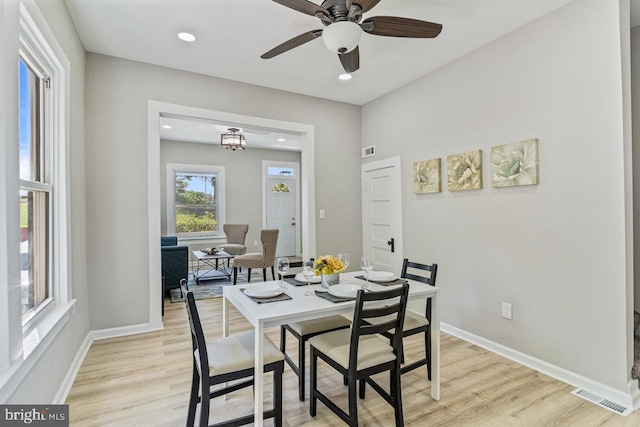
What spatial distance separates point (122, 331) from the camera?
131 inches

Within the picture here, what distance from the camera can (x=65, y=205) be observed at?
2.43m

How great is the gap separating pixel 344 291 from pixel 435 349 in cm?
78

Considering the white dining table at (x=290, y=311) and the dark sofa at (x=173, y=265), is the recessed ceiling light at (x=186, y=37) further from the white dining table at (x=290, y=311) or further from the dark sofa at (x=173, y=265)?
the dark sofa at (x=173, y=265)

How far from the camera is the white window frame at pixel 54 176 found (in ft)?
5.77

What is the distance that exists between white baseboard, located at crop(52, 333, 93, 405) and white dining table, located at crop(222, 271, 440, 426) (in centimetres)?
112

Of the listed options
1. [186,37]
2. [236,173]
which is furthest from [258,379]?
[236,173]

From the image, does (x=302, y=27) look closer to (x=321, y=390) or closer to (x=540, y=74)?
(x=540, y=74)

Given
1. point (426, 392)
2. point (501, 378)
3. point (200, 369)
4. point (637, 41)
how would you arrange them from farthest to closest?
point (637, 41) → point (501, 378) → point (426, 392) → point (200, 369)

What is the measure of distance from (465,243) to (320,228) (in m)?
1.89

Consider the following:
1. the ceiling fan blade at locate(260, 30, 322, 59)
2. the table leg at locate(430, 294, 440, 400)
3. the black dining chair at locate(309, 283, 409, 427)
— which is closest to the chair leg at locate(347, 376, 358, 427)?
the black dining chair at locate(309, 283, 409, 427)

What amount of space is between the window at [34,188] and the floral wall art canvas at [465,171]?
3.39 metres

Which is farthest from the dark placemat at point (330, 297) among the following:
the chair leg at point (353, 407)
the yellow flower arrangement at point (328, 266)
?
the chair leg at point (353, 407)

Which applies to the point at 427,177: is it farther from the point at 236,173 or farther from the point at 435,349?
the point at 236,173

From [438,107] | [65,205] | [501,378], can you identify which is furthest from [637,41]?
[65,205]
